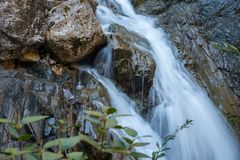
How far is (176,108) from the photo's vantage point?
19.5 feet

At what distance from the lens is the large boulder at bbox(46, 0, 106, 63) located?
5.09 metres

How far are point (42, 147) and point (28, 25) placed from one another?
3.96 meters

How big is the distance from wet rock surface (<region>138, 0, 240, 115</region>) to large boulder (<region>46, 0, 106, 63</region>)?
7.74 feet

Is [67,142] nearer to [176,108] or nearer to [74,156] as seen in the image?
[74,156]

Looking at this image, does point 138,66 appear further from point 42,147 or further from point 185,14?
point 42,147

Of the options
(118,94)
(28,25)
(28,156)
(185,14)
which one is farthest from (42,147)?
(185,14)

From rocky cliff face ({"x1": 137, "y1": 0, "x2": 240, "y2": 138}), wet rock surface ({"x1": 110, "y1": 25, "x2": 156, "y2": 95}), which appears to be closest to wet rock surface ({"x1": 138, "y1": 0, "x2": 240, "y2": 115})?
rocky cliff face ({"x1": 137, "y1": 0, "x2": 240, "y2": 138})

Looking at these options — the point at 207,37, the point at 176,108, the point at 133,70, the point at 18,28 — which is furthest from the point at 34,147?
the point at 207,37

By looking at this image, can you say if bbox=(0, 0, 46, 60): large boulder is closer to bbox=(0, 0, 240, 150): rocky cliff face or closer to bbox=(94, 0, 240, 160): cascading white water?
bbox=(0, 0, 240, 150): rocky cliff face

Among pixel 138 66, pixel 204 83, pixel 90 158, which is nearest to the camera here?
pixel 90 158

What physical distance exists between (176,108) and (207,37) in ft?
8.53

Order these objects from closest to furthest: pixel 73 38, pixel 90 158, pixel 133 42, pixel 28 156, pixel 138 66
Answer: pixel 28 156, pixel 90 158, pixel 73 38, pixel 138 66, pixel 133 42

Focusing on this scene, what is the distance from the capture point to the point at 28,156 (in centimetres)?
102

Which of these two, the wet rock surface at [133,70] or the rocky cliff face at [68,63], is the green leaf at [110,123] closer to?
the rocky cliff face at [68,63]
